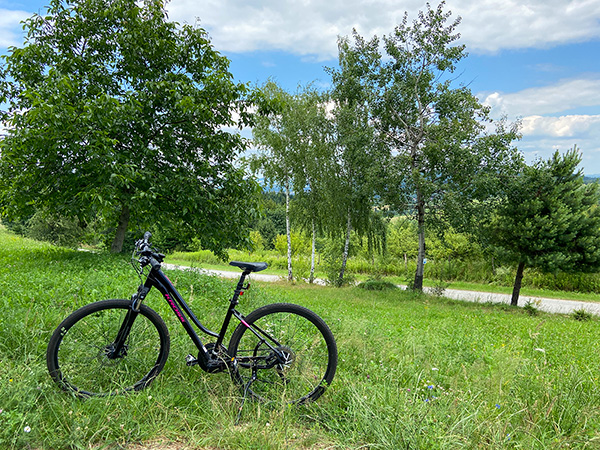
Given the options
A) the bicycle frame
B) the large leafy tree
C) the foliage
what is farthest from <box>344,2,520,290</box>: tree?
the foliage

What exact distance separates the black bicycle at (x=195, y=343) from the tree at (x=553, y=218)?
634 inches

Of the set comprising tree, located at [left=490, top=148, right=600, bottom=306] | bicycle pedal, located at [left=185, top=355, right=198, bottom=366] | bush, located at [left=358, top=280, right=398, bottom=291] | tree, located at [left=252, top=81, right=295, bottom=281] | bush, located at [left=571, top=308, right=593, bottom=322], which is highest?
tree, located at [left=252, top=81, right=295, bottom=281]

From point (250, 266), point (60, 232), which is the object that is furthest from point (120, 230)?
point (60, 232)

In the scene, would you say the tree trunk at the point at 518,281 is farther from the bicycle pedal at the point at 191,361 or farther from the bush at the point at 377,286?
the bicycle pedal at the point at 191,361

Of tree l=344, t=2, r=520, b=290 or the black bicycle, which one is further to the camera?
tree l=344, t=2, r=520, b=290

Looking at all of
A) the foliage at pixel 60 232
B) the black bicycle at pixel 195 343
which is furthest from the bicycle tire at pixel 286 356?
the foliage at pixel 60 232

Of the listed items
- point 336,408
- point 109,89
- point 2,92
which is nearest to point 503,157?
point 109,89

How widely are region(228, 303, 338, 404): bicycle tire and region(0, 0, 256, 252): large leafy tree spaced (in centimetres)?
621

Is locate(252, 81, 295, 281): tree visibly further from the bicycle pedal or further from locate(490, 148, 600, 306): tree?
the bicycle pedal

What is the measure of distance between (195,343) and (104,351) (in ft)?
2.32

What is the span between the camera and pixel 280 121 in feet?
71.6

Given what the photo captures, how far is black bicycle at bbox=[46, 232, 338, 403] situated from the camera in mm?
2883

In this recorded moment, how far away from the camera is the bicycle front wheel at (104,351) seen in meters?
2.76

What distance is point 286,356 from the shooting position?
3.01 metres
